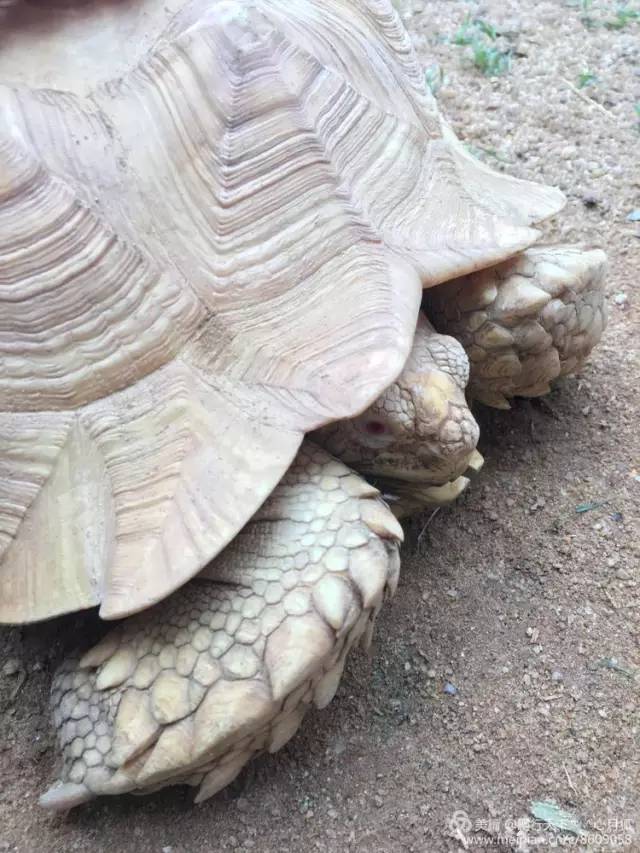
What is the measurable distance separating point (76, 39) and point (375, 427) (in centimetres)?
118

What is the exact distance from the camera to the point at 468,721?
2.02 m

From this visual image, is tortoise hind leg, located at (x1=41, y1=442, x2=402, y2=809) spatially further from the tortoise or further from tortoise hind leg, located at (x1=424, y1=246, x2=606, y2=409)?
tortoise hind leg, located at (x1=424, y1=246, x2=606, y2=409)

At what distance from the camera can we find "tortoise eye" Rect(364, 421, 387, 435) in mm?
1987

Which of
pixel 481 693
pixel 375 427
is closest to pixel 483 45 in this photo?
pixel 375 427

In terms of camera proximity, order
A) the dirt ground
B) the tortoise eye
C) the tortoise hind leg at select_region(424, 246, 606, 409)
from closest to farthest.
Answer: the dirt ground
the tortoise eye
the tortoise hind leg at select_region(424, 246, 606, 409)

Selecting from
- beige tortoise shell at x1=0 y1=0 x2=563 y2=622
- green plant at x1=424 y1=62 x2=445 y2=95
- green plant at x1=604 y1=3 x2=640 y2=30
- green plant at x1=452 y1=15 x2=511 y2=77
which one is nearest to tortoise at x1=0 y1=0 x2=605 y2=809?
beige tortoise shell at x1=0 y1=0 x2=563 y2=622

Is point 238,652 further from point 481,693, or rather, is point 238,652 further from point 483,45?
point 483,45

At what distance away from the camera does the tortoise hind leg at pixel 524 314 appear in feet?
7.56

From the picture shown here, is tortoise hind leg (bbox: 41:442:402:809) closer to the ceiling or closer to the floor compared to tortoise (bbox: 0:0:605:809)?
closer to the floor

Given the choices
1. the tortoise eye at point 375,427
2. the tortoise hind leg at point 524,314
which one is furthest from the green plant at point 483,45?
the tortoise eye at point 375,427

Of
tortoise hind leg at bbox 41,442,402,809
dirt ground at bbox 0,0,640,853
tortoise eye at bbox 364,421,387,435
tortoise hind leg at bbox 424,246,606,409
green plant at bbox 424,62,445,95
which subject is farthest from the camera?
green plant at bbox 424,62,445,95

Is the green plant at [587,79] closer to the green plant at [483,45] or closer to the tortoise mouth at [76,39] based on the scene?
the green plant at [483,45]

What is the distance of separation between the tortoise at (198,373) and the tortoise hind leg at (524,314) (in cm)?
24

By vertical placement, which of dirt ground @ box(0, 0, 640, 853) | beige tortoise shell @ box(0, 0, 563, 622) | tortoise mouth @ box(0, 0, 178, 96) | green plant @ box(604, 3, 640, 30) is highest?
tortoise mouth @ box(0, 0, 178, 96)
